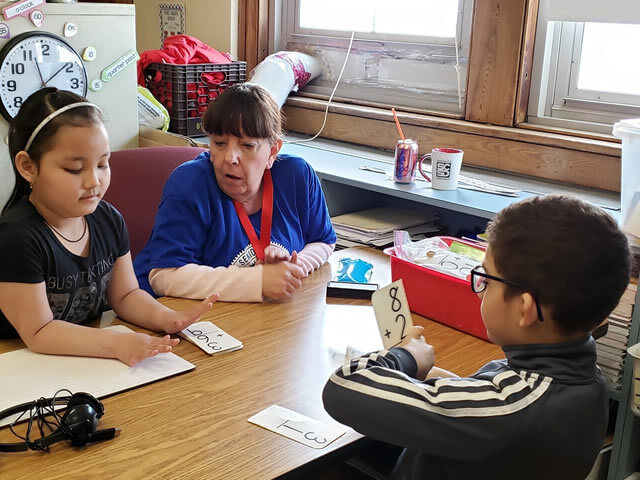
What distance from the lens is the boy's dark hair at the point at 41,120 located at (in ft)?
4.31

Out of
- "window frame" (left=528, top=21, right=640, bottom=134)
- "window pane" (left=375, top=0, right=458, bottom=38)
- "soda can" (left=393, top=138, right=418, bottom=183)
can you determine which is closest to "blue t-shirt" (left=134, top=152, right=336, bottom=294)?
"soda can" (left=393, top=138, right=418, bottom=183)

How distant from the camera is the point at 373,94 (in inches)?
121

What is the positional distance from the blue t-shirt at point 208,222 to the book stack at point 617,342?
2.54 feet

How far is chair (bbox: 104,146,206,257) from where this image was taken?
76.8 inches

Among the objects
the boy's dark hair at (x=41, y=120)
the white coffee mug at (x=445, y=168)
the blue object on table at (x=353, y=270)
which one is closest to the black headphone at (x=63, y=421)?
the boy's dark hair at (x=41, y=120)

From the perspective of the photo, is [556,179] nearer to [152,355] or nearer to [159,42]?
[152,355]

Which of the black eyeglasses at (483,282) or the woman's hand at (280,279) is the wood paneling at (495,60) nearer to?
the woman's hand at (280,279)

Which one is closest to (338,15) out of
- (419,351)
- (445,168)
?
(445,168)

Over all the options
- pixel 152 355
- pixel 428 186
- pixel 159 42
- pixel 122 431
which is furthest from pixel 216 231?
pixel 159 42

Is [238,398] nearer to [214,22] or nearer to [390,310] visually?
[390,310]

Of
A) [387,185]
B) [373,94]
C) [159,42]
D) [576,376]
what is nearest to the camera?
[576,376]

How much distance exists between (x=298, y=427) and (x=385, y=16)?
227cm

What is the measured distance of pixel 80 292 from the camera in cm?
141

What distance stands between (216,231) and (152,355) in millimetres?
492
